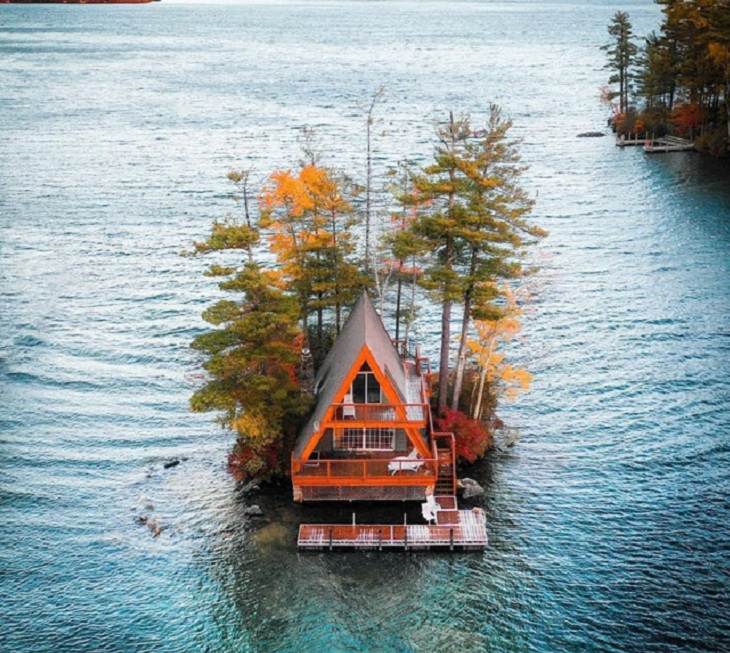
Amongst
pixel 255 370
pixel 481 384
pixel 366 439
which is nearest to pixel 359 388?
pixel 366 439

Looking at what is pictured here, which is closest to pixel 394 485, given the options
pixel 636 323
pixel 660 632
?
pixel 660 632

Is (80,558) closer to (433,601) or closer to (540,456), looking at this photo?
(433,601)

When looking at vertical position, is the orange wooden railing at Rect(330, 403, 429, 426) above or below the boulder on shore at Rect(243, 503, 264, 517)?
above

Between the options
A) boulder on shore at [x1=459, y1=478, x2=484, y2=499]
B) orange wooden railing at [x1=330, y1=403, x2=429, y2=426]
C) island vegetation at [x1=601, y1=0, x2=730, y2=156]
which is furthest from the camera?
island vegetation at [x1=601, y1=0, x2=730, y2=156]

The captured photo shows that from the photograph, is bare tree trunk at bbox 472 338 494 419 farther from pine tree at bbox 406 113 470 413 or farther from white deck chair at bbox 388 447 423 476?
white deck chair at bbox 388 447 423 476

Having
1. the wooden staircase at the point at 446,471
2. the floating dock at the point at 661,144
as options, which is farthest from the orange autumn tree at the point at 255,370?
the floating dock at the point at 661,144

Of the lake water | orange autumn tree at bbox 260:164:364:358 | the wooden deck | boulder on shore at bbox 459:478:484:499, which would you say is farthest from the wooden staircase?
orange autumn tree at bbox 260:164:364:358
